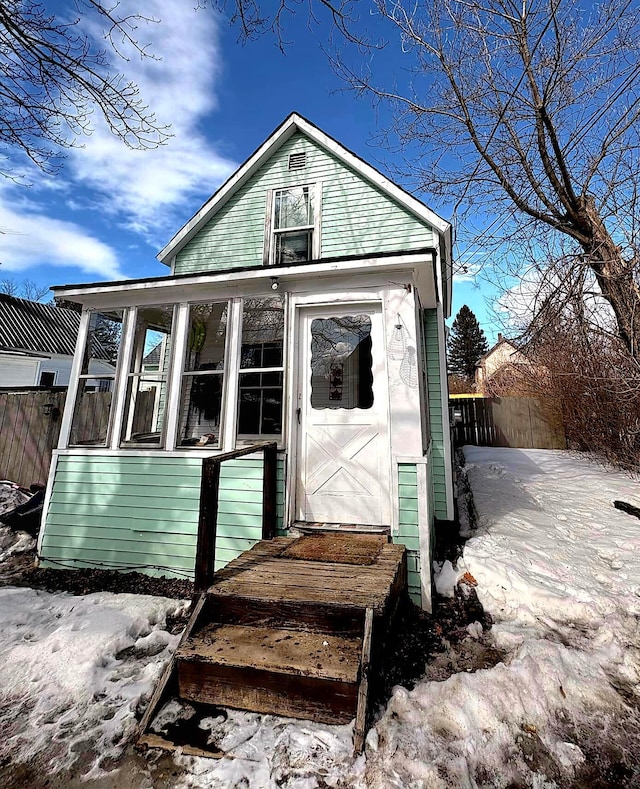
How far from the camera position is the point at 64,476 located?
4730mm

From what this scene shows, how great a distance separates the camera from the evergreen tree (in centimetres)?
4303

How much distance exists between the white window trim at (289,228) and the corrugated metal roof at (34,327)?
15059mm

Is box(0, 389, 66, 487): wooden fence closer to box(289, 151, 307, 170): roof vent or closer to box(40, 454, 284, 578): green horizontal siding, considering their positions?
box(40, 454, 284, 578): green horizontal siding

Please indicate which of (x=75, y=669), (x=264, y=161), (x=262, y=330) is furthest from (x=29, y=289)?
(x=75, y=669)

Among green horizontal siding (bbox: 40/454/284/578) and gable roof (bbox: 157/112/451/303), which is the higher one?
gable roof (bbox: 157/112/451/303)

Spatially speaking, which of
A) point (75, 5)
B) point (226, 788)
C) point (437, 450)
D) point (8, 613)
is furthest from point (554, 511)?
point (75, 5)

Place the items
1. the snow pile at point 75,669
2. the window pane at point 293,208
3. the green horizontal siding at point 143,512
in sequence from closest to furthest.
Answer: the snow pile at point 75,669 < the green horizontal siding at point 143,512 < the window pane at point 293,208

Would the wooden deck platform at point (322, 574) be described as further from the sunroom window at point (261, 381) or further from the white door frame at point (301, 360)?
the sunroom window at point (261, 381)

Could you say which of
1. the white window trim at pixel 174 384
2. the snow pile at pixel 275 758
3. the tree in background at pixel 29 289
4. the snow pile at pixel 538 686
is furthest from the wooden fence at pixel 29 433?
the tree in background at pixel 29 289

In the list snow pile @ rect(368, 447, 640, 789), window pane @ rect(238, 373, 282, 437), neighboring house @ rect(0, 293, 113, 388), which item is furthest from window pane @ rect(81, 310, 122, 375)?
snow pile @ rect(368, 447, 640, 789)

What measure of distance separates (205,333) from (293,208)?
3221mm

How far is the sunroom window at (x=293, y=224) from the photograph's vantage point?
6.84m

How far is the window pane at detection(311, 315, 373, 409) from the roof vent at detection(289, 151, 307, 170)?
4.49m

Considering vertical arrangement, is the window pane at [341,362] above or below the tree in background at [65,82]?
below
